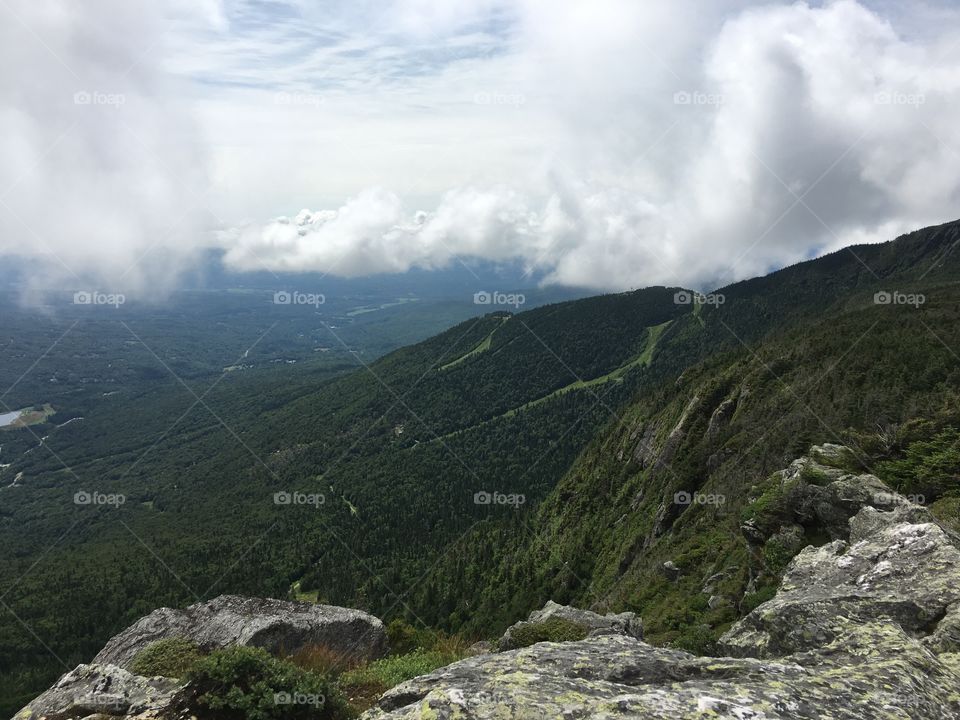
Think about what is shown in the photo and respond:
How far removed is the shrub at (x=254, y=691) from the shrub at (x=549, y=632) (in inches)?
280

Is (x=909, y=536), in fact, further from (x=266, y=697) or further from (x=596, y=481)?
(x=596, y=481)

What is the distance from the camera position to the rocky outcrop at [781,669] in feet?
21.9

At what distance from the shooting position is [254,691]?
343 inches

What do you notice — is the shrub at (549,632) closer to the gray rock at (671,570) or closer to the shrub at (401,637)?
the shrub at (401,637)

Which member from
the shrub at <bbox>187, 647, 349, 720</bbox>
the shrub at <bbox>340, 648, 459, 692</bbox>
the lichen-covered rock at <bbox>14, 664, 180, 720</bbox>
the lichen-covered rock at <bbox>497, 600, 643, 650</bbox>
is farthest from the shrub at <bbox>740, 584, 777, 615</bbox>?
the lichen-covered rock at <bbox>14, 664, 180, 720</bbox>

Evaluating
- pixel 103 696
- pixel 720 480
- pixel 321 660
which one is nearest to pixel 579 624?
pixel 321 660

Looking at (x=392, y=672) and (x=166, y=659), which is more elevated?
(x=166, y=659)

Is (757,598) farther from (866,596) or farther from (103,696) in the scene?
(103,696)

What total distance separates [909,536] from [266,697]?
14920 millimetres

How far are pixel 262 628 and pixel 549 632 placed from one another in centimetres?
942

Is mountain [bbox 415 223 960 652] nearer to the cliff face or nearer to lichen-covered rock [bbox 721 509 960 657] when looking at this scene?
lichen-covered rock [bbox 721 509 960 657]

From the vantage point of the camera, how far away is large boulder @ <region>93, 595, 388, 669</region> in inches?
680

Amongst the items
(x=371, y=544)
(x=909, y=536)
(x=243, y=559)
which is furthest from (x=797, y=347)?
(x=243, y=559)

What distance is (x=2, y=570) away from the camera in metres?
181
